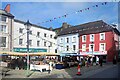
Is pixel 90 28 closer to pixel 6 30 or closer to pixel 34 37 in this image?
pixel 34 37

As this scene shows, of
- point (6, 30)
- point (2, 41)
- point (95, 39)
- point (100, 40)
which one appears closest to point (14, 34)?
point (6, 30)

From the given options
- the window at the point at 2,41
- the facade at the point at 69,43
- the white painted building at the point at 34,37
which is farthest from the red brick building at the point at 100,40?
the window at the point at 2,41

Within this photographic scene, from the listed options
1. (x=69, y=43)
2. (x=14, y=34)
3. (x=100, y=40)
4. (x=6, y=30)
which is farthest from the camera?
(x=69, y=43)

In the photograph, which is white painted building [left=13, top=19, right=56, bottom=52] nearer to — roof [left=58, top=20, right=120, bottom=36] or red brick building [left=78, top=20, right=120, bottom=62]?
roof [left=58, top=20, right=120, bottom=36]

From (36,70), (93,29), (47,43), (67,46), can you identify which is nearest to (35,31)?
(47,43)

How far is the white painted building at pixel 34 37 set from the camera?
42.2m

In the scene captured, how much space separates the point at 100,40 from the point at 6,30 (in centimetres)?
1879

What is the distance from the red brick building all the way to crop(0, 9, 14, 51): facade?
46.9ft

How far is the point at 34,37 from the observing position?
152 feet

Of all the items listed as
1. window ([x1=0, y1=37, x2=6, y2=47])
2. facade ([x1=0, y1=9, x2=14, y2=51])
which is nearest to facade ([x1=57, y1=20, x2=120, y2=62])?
facade ([x1=0, y1=9, x2=14, y2=51])

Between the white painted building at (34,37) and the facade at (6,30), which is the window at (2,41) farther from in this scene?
the white painted building at (34,37)

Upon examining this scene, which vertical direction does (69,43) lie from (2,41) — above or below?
below

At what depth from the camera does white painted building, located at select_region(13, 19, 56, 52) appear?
42188 mm

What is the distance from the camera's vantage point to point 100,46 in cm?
4175
